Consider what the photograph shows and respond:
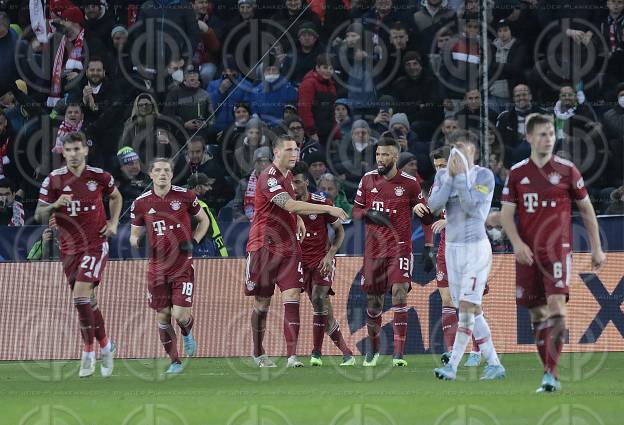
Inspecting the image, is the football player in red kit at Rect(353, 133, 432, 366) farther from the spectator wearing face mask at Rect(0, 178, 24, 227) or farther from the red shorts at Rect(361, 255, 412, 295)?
the spectator wearing face mask at Rect(0, 178, 24, 227)

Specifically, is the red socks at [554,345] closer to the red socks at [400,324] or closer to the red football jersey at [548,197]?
the red football jersey at [548,197]

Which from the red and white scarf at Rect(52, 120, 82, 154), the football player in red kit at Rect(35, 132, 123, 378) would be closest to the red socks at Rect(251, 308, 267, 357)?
the football player in red kit at Rect(35, 132, 123, 378)

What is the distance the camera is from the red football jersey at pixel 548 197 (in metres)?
9.17

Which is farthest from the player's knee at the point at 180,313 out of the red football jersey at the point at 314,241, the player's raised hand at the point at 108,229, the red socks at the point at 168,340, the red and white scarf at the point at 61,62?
the red and white scarf at the point at 61,62

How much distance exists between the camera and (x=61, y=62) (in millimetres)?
17766

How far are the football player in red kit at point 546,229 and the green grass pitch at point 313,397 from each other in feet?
1.95

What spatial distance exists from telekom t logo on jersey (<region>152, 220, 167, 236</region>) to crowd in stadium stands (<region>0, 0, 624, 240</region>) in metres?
3.04

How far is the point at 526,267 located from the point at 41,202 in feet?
15.5

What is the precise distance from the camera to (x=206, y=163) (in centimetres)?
1642

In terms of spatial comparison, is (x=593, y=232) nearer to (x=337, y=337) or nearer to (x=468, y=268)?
(x=468, y=268)

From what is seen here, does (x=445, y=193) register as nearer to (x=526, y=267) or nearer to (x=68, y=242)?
(x=526, y=267)

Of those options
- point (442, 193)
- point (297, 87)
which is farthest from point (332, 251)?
point (297, 87)

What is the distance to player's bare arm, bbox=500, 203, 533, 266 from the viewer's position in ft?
29.7

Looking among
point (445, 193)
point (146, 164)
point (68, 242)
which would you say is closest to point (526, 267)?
point (445, 193)
